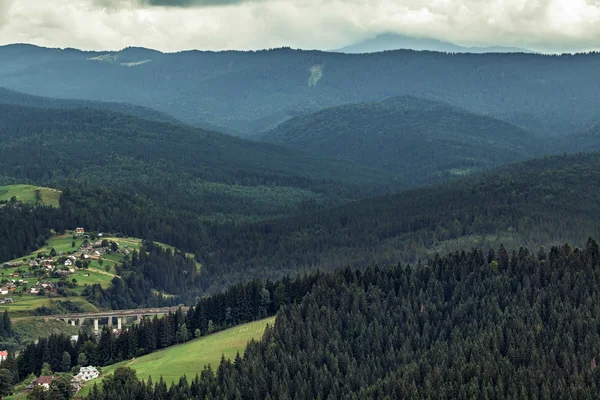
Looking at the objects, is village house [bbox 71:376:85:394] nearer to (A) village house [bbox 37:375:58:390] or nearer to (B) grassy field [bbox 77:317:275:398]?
(B) grassy field [bbox 77:317:275:398]

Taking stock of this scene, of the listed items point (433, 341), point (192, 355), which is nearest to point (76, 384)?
point (192, 355)

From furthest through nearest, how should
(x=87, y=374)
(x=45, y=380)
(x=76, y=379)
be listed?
(x=87, y=374) → (x=76, y=379) → (x=45, y=380)

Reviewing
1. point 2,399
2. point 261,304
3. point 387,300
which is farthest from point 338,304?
point 2,399

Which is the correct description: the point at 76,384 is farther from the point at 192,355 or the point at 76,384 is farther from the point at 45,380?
the point at 192,355

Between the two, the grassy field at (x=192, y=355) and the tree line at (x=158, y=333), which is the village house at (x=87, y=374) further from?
the tree line at (x=158, y=333)

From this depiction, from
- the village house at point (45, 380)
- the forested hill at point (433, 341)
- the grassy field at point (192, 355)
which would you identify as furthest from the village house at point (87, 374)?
the forested hill at point (433, 341)
